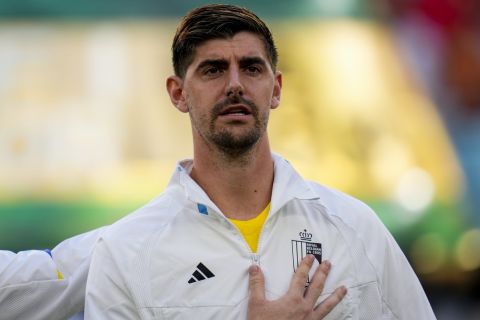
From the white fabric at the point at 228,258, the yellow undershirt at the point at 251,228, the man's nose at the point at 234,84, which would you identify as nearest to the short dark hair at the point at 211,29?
the man's nose at the point at 234,84

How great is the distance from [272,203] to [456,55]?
6.29 metres

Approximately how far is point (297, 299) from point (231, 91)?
0.68m

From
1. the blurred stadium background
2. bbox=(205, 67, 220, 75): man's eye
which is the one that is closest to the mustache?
bbox=(205, 67, 220, 75): man's eye

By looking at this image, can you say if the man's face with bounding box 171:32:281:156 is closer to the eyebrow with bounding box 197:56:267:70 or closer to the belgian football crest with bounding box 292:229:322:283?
the eyebrow with bounding box 197:56:267:70

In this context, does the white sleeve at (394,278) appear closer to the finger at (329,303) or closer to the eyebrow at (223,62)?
the finger at (329,303)

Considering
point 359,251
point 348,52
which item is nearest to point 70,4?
point 348,52

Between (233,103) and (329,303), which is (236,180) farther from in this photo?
(329,303)

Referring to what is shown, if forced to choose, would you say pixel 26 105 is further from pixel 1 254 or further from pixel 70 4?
pixel 1 254

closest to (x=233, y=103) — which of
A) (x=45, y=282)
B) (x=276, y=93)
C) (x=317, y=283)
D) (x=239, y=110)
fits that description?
(x=239, y=110)

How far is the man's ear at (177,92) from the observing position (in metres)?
3.26

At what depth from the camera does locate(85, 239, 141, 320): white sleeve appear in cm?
290

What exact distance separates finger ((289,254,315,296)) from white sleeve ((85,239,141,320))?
1.57 ft

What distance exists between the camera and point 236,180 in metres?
3.17

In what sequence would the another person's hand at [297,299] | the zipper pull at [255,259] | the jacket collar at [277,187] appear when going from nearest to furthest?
1. the another person's hand at [297,299]
2. the zipper pull at [255,259]
3. the jacket collar at [277,187]
